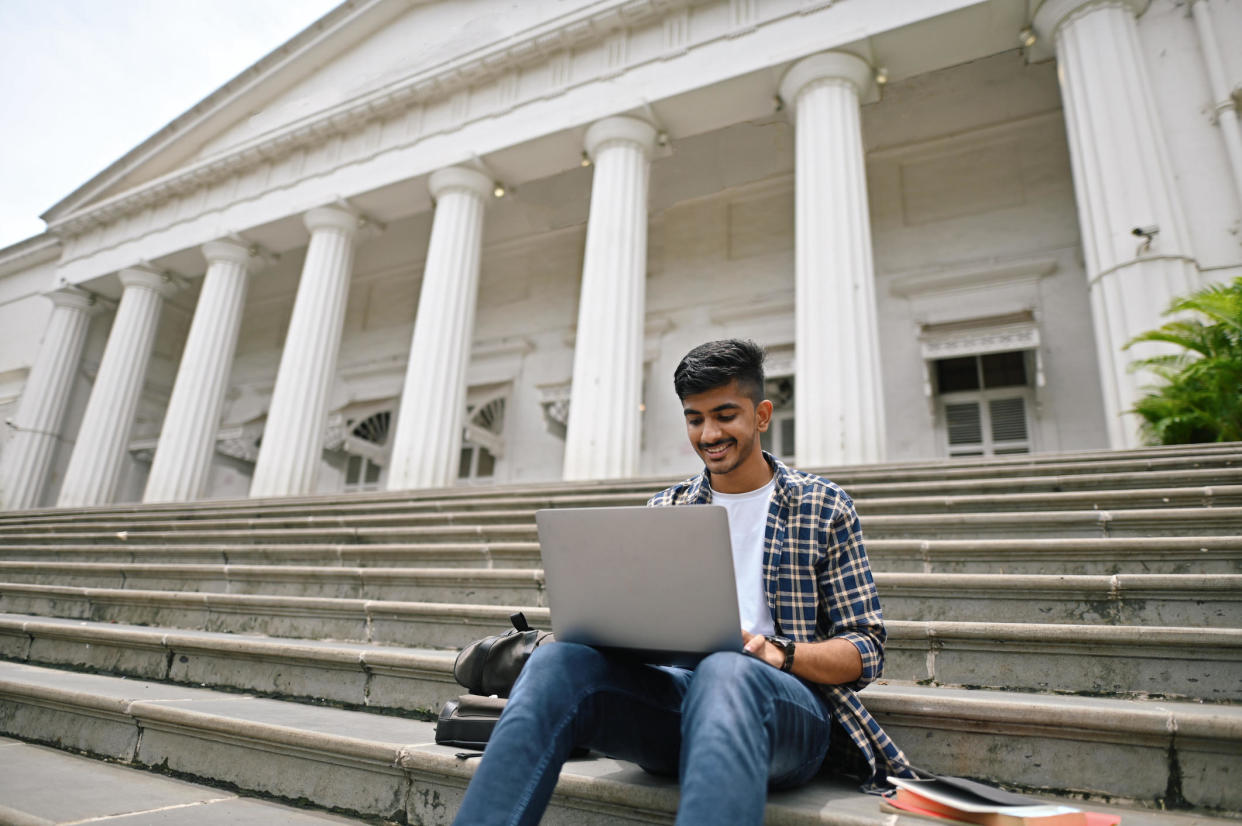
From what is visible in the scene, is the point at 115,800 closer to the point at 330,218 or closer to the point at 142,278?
the point at 330,218

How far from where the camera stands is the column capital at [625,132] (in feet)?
30.9

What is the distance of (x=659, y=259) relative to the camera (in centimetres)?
1320

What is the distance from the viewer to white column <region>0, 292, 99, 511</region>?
1404 centimetres

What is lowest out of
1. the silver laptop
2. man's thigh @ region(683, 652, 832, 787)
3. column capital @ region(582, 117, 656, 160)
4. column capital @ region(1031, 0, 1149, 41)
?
man's thigh @ region(683, 652, 832, 787)

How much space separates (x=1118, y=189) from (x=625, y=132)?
5734 mm

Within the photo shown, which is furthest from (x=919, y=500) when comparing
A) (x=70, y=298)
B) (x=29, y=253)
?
(x=29, y=253)

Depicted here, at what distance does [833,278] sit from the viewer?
294 inches

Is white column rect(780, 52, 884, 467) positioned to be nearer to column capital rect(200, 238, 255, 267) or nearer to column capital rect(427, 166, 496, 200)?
column capital rect(427, 166, 496, 200)

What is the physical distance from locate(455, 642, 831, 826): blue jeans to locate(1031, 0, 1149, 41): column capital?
28.5ft

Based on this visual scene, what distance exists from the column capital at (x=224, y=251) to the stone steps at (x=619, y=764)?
1190 centimetres

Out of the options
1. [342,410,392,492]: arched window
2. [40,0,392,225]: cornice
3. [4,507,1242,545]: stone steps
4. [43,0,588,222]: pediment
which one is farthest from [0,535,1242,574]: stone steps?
[40,0,392,225]: cornice

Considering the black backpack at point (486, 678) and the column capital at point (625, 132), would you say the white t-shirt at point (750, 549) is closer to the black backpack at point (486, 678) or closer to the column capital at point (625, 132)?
the black backpack at point (486, 678)

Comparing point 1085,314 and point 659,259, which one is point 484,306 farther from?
point 1085,314

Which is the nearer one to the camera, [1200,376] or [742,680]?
[742,680]
